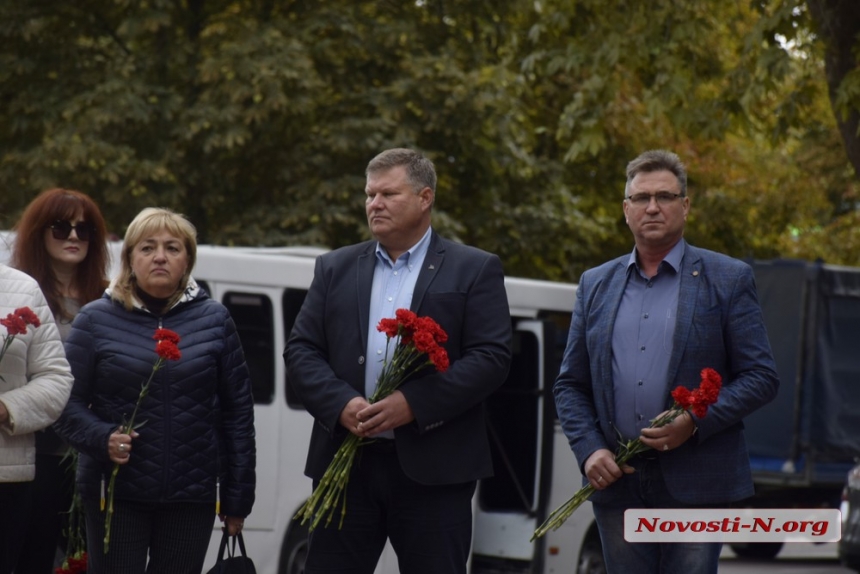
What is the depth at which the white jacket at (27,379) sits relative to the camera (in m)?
5.25

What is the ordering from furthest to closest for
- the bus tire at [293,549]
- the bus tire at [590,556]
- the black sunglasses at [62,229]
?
1. the bus tire at [590,556]
2. the bus tire at [293,549]
3. the black sunglasses at [62,229]

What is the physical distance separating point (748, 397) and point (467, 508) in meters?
1.07

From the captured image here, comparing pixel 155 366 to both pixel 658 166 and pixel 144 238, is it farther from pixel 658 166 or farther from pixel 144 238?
pixel 658 166

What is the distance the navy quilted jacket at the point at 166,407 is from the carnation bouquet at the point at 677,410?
1261 millimetres

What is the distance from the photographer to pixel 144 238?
5543mm

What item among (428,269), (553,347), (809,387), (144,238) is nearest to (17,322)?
(144,238)

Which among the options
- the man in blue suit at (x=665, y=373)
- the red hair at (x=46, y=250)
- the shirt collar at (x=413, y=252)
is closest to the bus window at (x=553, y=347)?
the red hair at (x=46, y=250)

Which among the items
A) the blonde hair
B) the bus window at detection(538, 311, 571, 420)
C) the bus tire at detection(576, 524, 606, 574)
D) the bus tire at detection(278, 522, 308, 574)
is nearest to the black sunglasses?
the blonde hair

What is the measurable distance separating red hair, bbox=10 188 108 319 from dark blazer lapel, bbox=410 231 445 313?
1736mm

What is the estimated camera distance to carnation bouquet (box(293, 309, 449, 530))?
15.7 feet

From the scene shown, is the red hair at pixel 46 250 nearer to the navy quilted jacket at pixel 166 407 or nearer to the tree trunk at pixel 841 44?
the navy quilted jacket at pixel 166 407

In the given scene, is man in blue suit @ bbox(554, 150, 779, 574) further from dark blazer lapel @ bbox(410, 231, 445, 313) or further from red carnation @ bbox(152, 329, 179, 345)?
red carnation @ bbox(152, 329, 179, 345)

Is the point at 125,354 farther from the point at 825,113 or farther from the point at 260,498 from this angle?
the point at 825,113

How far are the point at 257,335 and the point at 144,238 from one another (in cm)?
404
